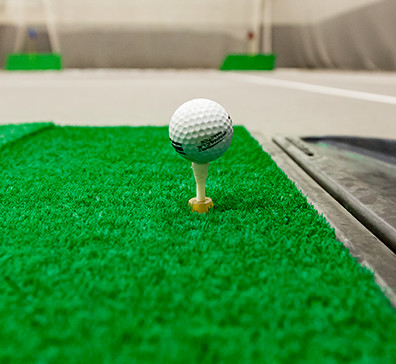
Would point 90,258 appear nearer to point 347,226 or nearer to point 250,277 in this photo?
point 250,277

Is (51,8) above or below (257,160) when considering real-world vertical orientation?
above

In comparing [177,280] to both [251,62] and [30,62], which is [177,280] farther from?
[30,62]

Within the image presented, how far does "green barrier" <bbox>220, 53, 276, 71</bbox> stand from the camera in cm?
906

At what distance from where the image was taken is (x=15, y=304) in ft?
2.01

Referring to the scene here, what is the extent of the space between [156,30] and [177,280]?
10.8m

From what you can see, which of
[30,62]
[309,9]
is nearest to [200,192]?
[30,62]

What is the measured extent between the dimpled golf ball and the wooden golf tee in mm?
20

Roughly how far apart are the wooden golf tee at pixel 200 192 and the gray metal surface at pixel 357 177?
415 mm

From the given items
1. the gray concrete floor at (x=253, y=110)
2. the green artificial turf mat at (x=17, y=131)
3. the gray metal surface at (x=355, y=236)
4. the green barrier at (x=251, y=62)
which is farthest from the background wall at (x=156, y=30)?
the gray metal surface at (x=355, y=236)

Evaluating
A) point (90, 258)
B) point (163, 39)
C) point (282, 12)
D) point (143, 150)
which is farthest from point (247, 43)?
point (90, 258)

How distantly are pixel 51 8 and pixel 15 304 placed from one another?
1128cm

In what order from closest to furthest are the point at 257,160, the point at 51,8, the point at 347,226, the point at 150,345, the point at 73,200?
the point at 150,345 < the point at 347,226 < the point at 73,200 < the point at 257,160 < the point at 51,8

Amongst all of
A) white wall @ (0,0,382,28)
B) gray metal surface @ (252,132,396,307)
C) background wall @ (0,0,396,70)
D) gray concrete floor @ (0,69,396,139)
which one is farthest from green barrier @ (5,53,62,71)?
gray metal surface @ (252,132,396,307)

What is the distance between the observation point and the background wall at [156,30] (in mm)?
9828
